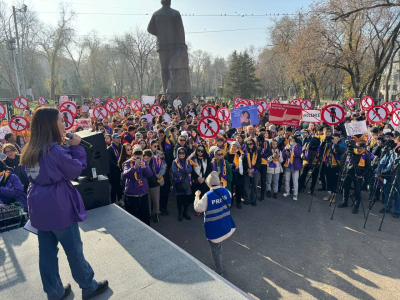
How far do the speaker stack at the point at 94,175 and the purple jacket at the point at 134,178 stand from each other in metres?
0.59

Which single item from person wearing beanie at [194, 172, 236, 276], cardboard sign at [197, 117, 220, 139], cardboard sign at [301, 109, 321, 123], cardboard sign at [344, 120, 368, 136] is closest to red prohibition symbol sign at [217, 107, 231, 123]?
cardboard sign at [301, 109, 321, 123]

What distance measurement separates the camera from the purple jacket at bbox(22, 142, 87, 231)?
7.89ft

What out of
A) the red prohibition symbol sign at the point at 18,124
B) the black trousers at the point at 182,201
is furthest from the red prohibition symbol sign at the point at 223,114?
the red prohibition symbol sign at the point at 18,124

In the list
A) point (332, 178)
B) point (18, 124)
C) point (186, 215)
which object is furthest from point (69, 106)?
point (332, 178)

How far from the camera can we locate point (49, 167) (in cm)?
240

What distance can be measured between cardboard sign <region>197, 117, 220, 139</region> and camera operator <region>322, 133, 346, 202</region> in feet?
10.1

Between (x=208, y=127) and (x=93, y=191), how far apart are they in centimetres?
405

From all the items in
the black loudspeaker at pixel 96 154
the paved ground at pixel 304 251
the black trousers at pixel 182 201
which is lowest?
the paved ground at pixel 304 251

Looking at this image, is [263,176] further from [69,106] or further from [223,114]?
[69,106]

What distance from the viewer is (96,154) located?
4.76m

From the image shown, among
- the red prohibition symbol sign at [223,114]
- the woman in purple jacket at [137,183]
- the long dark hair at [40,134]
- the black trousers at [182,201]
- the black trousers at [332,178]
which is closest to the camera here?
the long dark hair at [40,134]

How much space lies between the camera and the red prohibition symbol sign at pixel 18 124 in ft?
33.3

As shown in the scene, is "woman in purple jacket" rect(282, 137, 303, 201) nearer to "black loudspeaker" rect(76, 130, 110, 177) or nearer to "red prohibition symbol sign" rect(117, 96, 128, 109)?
"black loudspeaker" rect(76, 130, 110, 177)

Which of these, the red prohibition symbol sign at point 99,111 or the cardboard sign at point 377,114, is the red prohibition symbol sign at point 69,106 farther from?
the cardboard sign at point 377,114
